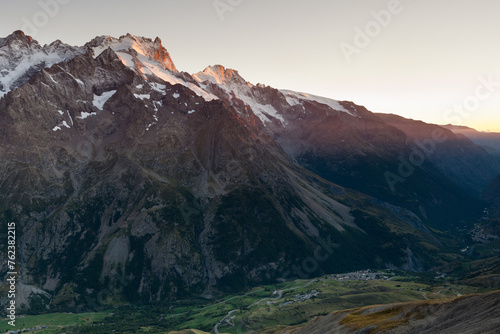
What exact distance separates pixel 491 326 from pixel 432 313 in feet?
89.0

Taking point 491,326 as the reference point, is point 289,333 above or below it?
below

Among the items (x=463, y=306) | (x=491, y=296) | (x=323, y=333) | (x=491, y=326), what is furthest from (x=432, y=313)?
Result: (x=323, y=333)

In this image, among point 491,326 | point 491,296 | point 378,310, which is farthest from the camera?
point 378,310

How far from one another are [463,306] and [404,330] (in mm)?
14898

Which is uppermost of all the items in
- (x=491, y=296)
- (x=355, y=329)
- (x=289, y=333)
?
(x=491, y=296)

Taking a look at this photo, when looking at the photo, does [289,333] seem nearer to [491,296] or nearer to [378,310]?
[378,310]

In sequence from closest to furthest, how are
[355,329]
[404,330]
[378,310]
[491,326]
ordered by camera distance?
[491,326], [404,330], [355,329], [378,310]

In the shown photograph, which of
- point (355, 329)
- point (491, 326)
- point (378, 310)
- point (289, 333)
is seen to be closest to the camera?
point (491, 326)

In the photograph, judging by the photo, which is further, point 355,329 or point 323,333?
point 323,333

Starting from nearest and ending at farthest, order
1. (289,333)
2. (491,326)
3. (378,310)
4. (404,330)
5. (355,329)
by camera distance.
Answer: (491,326)
(404,330)
(355,329)
(378,310)
(289,333)

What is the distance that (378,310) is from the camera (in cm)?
13075

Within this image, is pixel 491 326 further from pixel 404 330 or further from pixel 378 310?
pixel 378 310

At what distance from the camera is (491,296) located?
94.4 meters

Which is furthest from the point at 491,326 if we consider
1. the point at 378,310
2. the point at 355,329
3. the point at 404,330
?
the point at 378,310
